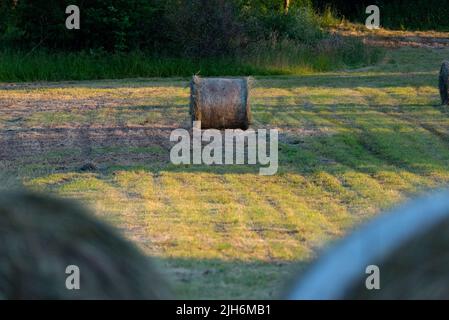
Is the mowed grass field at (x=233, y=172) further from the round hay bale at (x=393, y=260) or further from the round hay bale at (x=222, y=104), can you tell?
the round hay bale at (x=393, y=260)

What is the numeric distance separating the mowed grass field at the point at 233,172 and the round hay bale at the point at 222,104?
1.50 feet

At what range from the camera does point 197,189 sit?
12.3 metres

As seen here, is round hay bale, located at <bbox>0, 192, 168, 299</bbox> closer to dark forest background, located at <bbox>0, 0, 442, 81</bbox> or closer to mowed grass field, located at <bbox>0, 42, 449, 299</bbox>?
mowed grass field, located at <bbox>0, 42, 449, 299</bbox>

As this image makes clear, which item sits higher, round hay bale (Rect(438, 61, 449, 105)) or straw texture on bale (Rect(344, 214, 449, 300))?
straw texture on bale (Rect(344, 214, 449, 300))

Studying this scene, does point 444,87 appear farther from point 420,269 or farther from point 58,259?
point 420,269

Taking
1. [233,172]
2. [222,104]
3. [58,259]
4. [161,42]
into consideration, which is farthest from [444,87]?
→ [58,259]

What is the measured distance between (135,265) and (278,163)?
9.86m

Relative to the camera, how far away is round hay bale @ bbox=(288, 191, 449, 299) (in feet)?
11.9

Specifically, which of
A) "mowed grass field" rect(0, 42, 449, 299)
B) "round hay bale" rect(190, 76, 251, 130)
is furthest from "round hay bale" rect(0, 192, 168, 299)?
"round hay bale" rect(190, 76, 251, 130)

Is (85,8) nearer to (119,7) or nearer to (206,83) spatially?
(119,7)

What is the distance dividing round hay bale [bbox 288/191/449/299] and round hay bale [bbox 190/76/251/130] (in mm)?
Answer: 14669

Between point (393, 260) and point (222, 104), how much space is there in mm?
15412

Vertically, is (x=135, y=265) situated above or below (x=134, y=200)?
above

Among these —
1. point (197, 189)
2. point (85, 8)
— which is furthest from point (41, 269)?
point (85, 8)
